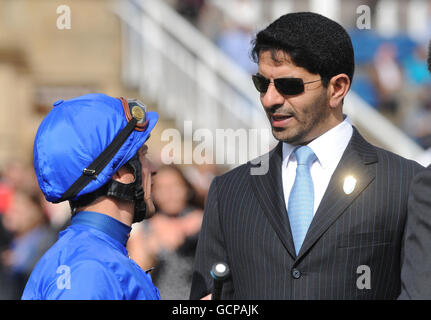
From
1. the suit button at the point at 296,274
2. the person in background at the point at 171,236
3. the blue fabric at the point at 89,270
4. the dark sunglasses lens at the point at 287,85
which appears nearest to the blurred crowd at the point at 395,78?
the person in background at the point at 171,236

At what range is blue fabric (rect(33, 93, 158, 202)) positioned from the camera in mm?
2613

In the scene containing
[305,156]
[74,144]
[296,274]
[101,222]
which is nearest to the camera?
[74,144]

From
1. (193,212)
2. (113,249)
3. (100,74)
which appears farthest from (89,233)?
(100,74)

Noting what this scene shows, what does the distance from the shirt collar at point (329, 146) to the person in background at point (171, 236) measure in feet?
6.06

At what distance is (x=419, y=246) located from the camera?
2.42m

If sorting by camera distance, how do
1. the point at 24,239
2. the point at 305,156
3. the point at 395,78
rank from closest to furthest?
the point at 305,156 < the point at 24,239 < the point at 395,78

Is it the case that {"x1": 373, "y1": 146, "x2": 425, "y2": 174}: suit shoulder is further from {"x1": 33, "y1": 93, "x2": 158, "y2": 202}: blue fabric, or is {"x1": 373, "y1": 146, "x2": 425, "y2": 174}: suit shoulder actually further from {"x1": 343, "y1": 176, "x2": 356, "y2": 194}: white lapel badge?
{"x1": 33, "y1": 93, "x2": 158, "y2": 202}: blue fabric

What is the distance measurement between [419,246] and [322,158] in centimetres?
99

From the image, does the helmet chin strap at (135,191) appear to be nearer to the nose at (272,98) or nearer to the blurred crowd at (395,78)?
the nose at (272,98)

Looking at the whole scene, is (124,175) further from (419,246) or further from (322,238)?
(419,246)

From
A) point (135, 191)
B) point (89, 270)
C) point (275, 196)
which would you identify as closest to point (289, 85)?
point (275, 196)

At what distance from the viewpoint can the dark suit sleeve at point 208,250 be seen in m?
3.40

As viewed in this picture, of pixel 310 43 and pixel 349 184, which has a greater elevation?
pixel 310 43

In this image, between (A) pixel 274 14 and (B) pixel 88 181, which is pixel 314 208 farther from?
(A) pixel 274 14
